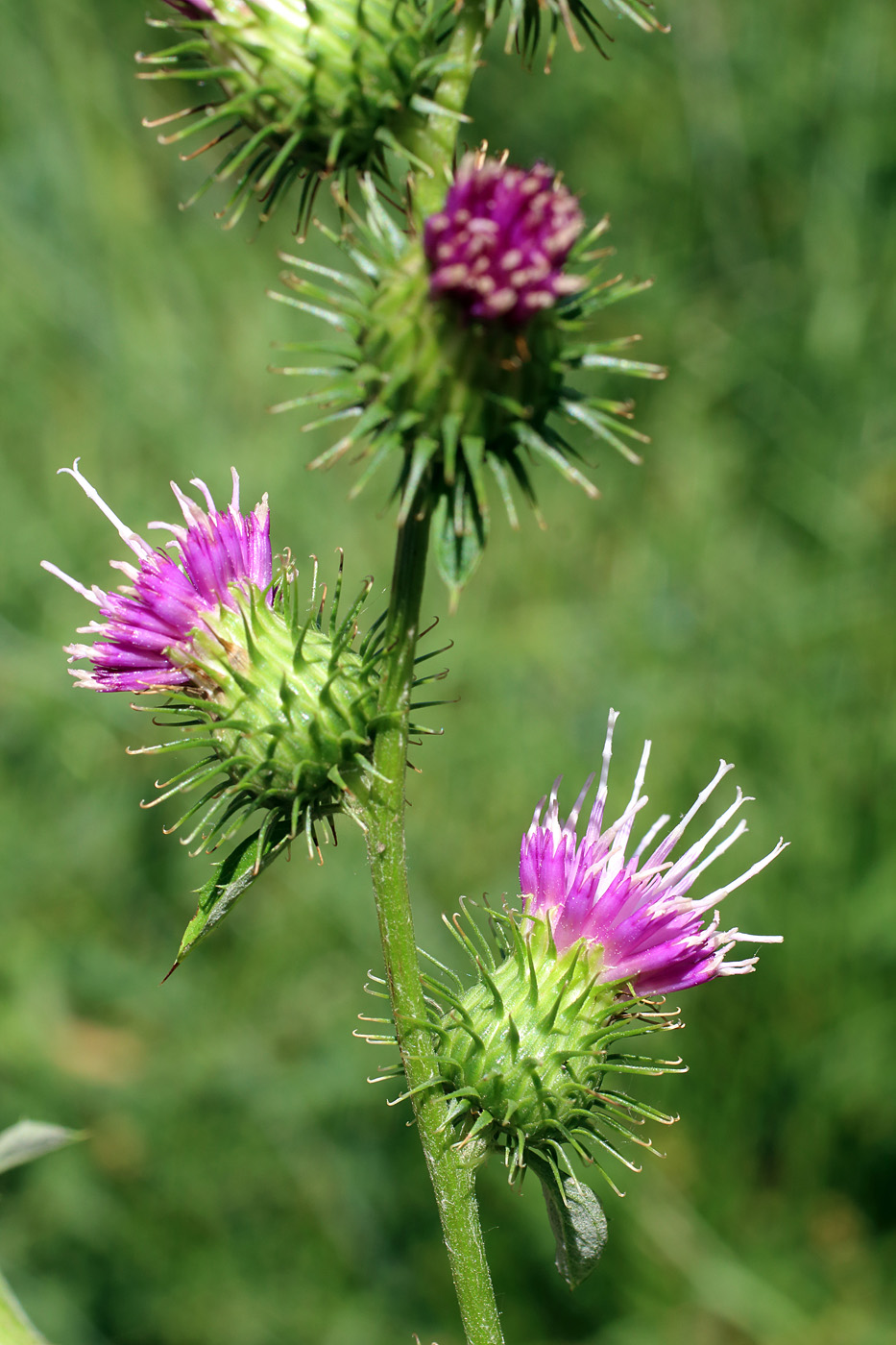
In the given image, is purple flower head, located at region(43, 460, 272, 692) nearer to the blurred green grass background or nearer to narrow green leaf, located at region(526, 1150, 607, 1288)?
narrow green leaf, located at region(526, 1150, 607, 1288)

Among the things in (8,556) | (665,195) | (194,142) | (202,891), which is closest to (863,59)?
(665,195)

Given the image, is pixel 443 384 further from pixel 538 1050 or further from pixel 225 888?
pixel 538 1050

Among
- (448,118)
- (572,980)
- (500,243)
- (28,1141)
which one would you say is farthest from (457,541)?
(28,1141)

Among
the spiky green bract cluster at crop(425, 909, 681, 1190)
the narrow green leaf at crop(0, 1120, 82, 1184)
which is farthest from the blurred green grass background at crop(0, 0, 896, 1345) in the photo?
the spiky green bract cluster at crop(425, 909, 681, 1190)

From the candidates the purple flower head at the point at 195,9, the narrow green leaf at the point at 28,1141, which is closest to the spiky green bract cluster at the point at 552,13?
the purple flower head at the point at 195,9

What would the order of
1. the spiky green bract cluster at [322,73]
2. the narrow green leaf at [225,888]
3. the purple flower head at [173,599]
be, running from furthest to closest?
1. the purple flower head at [173,599]
2. the narrow green leaf at [225,888]
3. the spiky green bract cluster at [322,73]

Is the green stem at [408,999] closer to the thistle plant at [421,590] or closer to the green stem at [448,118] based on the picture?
the thistle plant at [421,590]

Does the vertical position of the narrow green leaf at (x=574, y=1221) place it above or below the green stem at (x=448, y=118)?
below

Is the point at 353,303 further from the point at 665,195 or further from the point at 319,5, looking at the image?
the point at 665,195

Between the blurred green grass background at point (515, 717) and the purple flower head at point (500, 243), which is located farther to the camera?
the blurred green grass background at point (515, 717)
